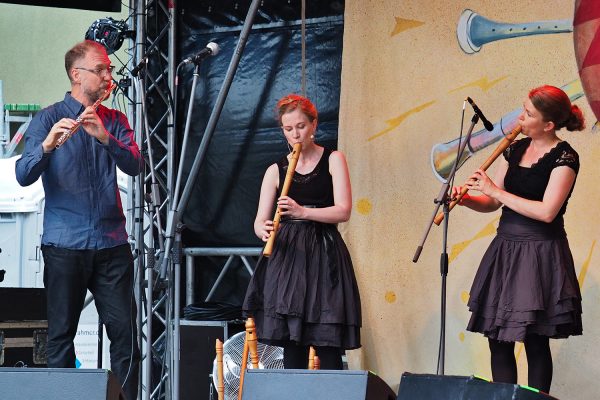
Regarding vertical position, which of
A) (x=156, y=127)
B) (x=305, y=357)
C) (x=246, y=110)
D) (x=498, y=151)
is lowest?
(x=305, y=357)

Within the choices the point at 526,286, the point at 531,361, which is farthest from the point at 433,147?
the point at 531,361

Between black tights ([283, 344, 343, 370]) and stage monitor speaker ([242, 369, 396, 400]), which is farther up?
stage monitor speaker ([242, 369, 396, 400])

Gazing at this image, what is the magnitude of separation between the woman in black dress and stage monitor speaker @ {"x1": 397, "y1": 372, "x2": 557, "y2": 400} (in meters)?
1.67

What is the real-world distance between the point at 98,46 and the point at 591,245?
256 centimetres

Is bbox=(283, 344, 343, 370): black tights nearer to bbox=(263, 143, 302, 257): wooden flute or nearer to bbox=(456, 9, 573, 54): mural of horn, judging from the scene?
bbox=(263, 143, 302, 257): wooden flute

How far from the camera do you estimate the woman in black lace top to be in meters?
3.70

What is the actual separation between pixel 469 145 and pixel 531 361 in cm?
153

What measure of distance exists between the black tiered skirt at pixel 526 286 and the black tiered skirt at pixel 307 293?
550 mm

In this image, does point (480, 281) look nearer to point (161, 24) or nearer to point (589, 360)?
point (589, 360)

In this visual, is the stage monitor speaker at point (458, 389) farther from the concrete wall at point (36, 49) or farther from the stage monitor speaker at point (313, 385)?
the concrete wall at point (36, 49)

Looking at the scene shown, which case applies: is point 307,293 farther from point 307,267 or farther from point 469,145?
point 469,145

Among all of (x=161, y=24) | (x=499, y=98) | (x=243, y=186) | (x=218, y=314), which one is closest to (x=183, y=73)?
(x=161, y=24)

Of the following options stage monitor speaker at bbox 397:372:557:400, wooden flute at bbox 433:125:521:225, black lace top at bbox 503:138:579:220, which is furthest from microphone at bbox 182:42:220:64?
stage monitor speaker at bbox 397:372:557:400

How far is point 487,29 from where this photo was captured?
16.1 feet
